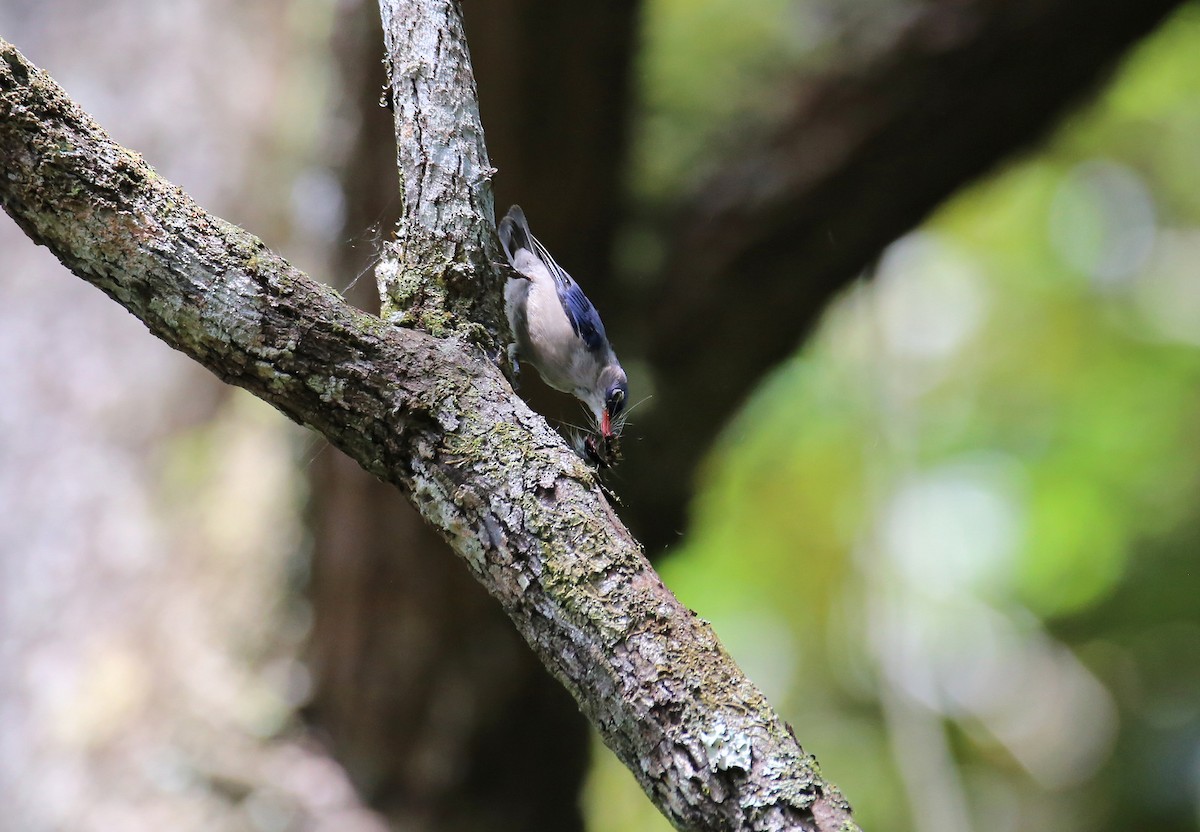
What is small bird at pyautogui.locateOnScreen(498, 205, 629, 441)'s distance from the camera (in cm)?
251

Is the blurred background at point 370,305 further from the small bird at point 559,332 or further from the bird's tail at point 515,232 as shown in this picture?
the bird's tail at point 515,232

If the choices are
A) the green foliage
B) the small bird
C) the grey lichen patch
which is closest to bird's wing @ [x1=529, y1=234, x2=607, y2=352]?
the small bird

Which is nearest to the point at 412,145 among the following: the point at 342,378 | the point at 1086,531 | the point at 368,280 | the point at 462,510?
the point at 342,378

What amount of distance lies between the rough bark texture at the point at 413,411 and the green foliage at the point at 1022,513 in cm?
366

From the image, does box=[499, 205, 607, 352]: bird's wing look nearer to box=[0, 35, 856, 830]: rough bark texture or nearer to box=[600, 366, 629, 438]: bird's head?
box=[600, 366, 629, 438]: bird's head

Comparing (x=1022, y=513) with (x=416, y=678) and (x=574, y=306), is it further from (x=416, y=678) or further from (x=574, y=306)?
(x=574, y=306)

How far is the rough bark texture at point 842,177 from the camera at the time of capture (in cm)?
348

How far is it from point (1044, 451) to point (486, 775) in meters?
4.10

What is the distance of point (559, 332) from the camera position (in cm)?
272

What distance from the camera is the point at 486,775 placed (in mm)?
4066

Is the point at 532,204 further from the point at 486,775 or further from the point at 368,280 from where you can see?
the point at 486,775

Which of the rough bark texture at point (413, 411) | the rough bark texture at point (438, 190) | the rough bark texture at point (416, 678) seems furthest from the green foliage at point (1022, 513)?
the rough bark texture at point (413, 411)

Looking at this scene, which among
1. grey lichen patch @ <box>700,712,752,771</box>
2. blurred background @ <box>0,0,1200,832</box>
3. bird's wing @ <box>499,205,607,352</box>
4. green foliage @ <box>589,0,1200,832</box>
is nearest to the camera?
grey lichen patch @ <box>700,712,752,771</box>

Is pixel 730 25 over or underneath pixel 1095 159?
underneath
